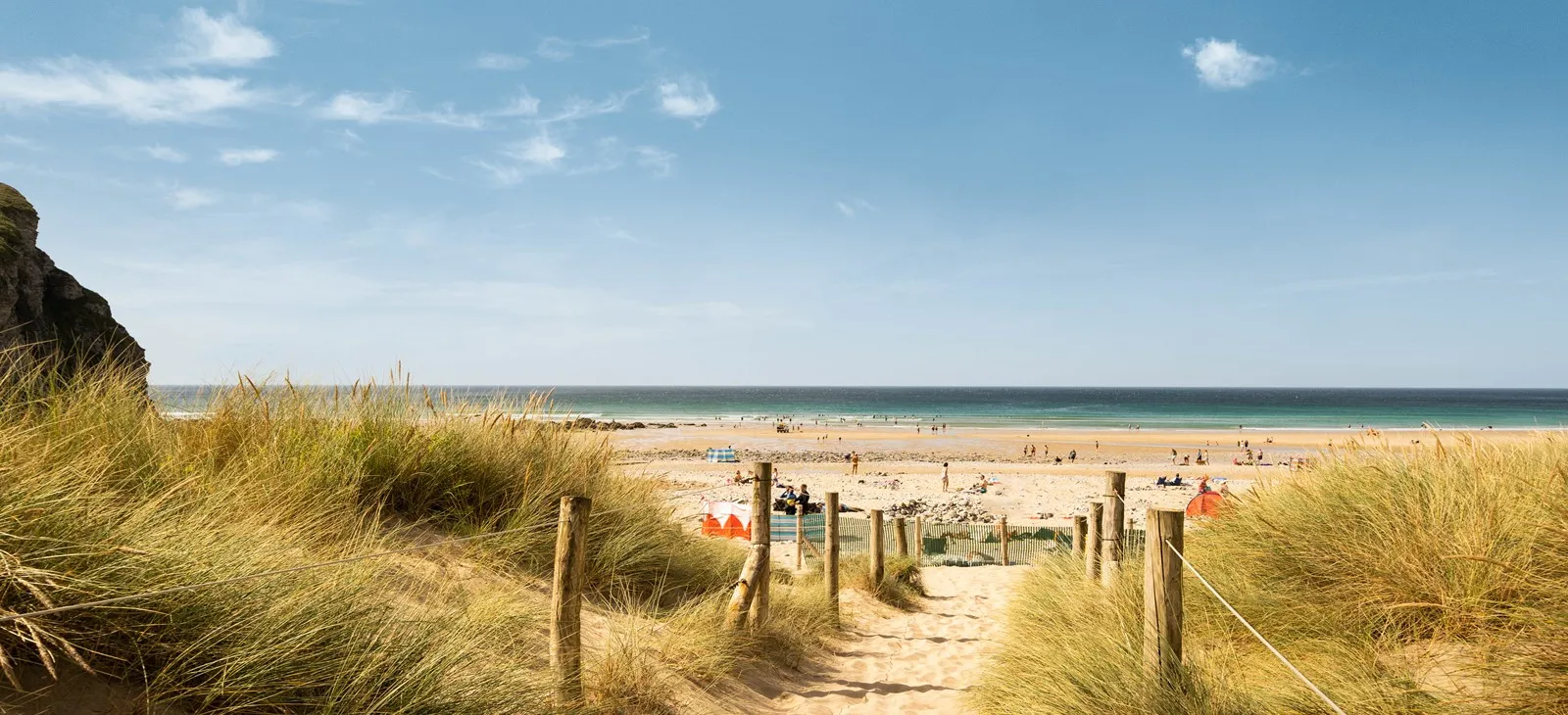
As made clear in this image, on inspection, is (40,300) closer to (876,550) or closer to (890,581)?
(876,550)

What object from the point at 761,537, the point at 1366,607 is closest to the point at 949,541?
the point at 761,537

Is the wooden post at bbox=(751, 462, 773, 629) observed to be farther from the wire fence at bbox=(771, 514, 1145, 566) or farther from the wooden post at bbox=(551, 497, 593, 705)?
the wire fence at bbox=(771, 514, 1145, 566)

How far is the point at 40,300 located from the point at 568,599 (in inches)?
701

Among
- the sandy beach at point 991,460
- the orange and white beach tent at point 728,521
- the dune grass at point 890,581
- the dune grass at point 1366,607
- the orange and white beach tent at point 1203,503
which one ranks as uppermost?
the dune grass at point 1366,607

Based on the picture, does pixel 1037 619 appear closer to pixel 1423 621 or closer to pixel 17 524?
pixel 1423 621

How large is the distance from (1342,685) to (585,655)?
4.48m

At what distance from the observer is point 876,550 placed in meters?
11.4

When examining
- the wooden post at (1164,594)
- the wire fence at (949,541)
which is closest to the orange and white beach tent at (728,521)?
the wire fence at (949,541)

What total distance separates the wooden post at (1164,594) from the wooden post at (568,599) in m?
3.22

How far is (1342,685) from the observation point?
3.85 metres

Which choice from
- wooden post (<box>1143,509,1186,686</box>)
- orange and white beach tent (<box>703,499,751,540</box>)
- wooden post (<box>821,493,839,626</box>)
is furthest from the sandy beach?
wooden post (<box>821,493,839,626</box>)

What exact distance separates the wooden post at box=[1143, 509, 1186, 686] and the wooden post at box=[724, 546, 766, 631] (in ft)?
12.1

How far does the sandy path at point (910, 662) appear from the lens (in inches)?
254

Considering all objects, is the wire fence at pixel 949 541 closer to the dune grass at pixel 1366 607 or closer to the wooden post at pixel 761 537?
the wooden post at pixel 761 537
